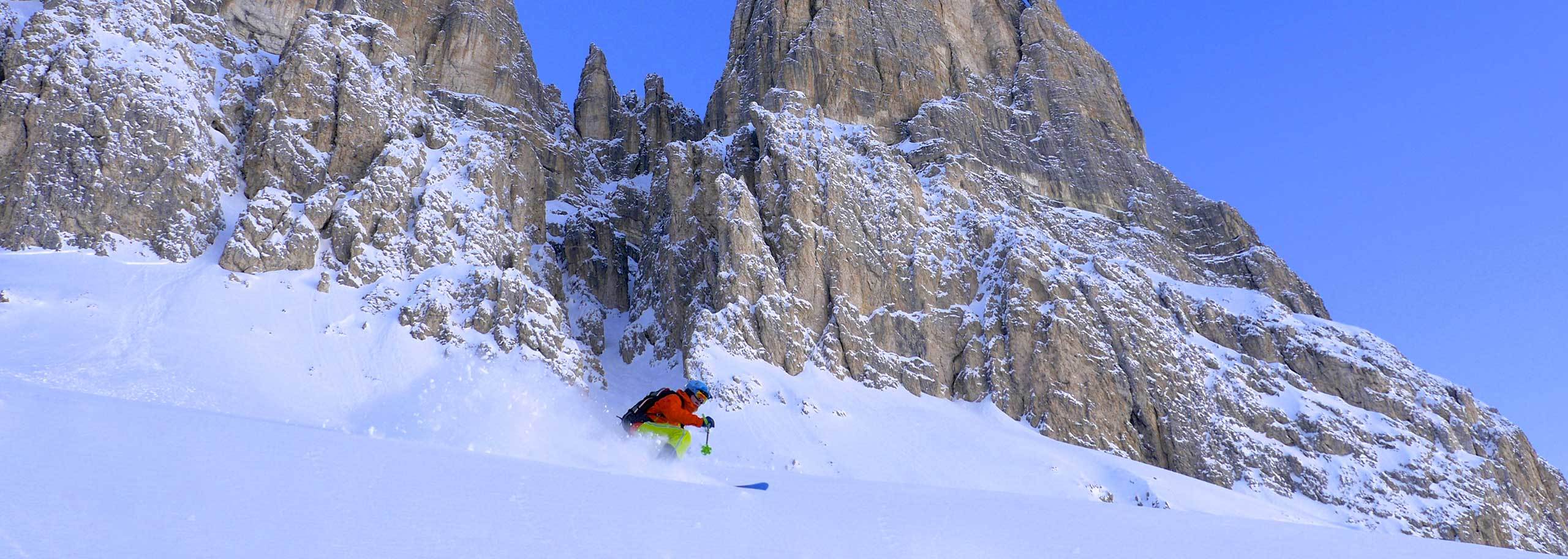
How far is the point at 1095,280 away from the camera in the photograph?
5372cm

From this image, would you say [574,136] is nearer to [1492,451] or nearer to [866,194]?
[866,194]

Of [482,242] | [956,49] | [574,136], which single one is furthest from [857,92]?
[482,242]

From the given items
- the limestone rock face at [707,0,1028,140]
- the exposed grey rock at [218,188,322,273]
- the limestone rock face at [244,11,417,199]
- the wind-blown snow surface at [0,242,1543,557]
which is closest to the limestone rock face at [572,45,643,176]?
the limestone rock face at [707,0,1028,140]

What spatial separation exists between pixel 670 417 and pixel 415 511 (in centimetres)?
1121

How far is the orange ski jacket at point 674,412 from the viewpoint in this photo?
1549 cm

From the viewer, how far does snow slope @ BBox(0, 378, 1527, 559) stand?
12.1 feet

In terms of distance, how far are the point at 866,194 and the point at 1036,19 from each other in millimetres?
36215

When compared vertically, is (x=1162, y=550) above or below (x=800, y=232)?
below

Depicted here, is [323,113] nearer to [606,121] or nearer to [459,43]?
[459,43]

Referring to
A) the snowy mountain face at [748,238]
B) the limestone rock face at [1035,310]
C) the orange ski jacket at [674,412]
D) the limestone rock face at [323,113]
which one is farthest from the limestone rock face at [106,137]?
the orange ski jacket at [674,412]

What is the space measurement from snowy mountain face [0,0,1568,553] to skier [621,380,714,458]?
22.4 meters

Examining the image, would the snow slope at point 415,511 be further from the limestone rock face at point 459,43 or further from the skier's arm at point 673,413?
the limestone rock face at point 459,43

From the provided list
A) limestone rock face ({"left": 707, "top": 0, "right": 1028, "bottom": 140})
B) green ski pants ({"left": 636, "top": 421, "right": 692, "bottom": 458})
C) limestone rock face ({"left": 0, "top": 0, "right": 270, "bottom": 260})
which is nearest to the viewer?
green ski pants ({"left": 636, "top": 421, "right": 692, "bottom": 458})

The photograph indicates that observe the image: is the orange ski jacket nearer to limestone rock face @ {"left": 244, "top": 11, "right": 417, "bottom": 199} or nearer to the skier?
the skier
